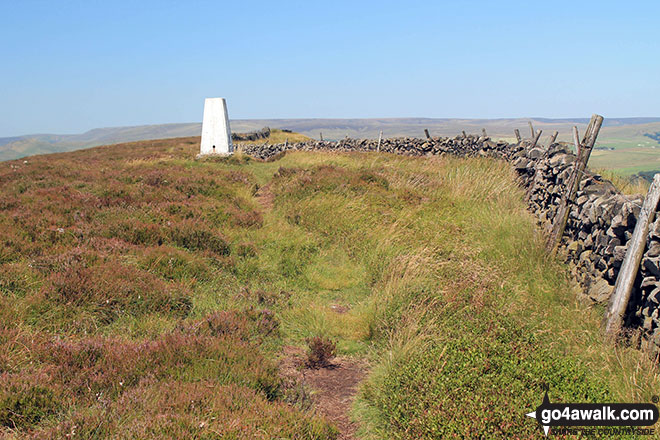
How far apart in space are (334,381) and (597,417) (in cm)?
250

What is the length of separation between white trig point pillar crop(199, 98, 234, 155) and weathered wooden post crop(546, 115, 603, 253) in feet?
77.6

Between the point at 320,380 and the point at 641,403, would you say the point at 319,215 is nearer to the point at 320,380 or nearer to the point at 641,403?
the point at 320,380

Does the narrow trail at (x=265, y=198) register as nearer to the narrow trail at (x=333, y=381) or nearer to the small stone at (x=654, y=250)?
the narrow trail at (x=333, y=381)

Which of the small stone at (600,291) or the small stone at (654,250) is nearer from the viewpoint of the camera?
the small stone at (654,250)

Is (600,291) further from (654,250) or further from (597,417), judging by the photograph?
(597,417)

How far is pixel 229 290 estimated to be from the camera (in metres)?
7.10

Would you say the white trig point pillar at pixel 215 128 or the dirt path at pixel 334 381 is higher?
the white trig point pillar at pixel 215 128

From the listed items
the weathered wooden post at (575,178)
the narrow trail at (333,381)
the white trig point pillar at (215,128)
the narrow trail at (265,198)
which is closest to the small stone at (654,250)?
the weathered wooden post at (575,178)

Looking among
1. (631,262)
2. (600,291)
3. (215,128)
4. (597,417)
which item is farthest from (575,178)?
(215,128)

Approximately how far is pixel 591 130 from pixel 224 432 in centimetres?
708

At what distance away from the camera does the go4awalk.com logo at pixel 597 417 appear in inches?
131

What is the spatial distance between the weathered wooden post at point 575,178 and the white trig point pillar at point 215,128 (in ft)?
77.6

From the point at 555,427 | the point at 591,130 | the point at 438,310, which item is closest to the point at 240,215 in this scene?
the point at 438,310

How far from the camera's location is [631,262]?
16.1 feet
